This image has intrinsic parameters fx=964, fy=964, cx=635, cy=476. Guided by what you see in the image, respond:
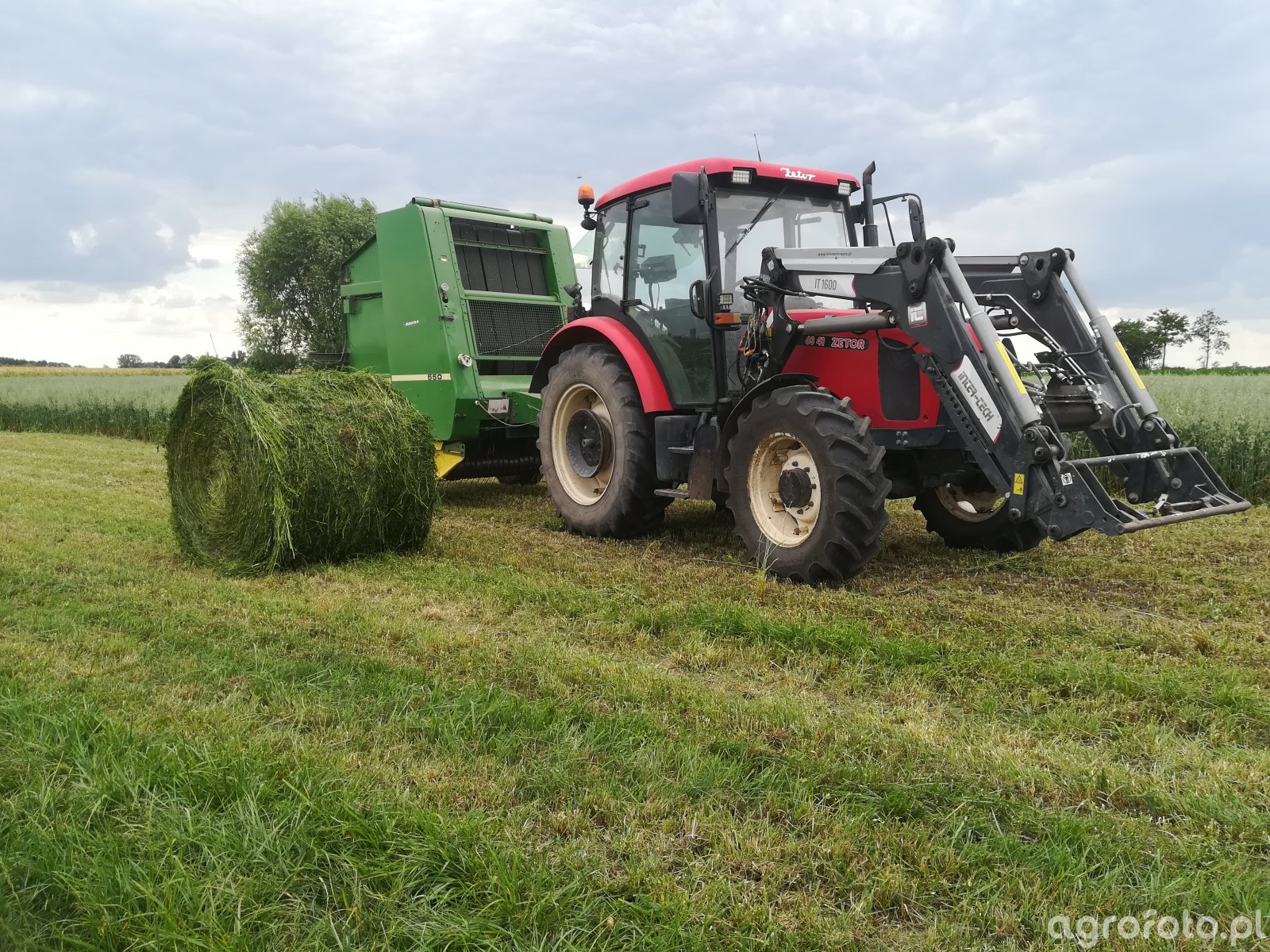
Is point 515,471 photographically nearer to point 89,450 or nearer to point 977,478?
point 977,478

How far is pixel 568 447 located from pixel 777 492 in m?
2.08

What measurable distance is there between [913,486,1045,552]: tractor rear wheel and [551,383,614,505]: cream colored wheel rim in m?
2.11

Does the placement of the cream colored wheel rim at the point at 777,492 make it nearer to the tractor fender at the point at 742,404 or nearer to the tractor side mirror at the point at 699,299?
the tractor fender at the point at 742,404

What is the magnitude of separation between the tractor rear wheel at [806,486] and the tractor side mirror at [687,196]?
3.67ft

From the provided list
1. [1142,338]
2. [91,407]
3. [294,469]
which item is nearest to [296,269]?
[91,407]

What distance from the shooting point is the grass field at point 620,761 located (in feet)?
6.62

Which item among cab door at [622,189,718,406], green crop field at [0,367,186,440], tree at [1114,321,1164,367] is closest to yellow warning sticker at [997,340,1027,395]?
cab door at [622,189,718,406]

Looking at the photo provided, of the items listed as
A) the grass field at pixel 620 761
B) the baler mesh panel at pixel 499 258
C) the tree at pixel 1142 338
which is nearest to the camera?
the grass field at pixel 620 761

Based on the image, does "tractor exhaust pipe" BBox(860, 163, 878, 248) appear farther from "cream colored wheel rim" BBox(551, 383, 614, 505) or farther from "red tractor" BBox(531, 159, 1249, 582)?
"cream colored wheel rim" BBox(551, 383, 614, 505)

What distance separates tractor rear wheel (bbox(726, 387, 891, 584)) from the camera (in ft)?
15.6

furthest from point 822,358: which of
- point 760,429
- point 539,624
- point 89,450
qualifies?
point 89,450

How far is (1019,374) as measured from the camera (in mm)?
A: 5000

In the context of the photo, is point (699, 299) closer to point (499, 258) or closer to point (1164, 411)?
point (499, 258)

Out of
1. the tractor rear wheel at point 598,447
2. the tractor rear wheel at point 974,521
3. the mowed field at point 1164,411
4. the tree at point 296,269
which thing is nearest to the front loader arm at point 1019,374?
the tractor rear wheel at point 974,521
